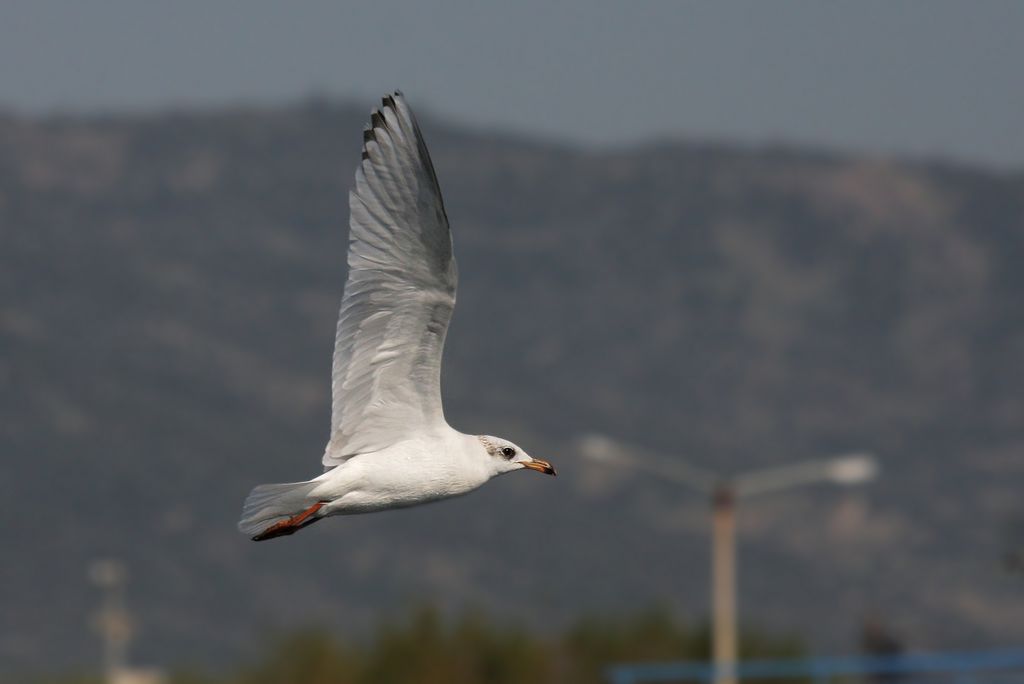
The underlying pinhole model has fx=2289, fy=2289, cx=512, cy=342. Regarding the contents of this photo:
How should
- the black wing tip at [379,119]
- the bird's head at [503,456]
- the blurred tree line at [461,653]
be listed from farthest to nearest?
1. the blurred tree line at [461,653]
2. the bird's head at [503,456]
3. the black wing tip at [379,119]

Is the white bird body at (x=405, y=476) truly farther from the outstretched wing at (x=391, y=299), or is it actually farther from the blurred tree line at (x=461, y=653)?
the blurred tree line at (x=461, y=653)

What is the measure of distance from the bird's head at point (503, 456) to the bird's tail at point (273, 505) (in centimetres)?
121

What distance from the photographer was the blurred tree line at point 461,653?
60.9 meters

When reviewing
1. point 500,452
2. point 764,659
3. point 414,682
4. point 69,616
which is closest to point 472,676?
point 414,682

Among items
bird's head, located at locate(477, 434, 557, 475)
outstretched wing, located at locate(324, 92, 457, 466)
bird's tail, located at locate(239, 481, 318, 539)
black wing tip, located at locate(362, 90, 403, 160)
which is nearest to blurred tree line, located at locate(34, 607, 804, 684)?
bird's head, located at locate(477, 434, 557, 475)

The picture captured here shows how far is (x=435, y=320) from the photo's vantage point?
558 inches

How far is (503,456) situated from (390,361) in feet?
3.36

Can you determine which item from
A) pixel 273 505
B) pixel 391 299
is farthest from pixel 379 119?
pixel 273 505

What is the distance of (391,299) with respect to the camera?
46.5ft

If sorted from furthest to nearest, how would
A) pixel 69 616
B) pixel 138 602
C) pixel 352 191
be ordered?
pixel 138 602 → pixel 69 616 → pixel 352 191

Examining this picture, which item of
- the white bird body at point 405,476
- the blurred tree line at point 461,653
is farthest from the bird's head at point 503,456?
the blurred tree line at point 461,653

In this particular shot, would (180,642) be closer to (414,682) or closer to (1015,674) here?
(414,682)

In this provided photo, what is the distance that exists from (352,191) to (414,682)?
48468 mm

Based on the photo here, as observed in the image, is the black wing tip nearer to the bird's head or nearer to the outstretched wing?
the outstretched wing
